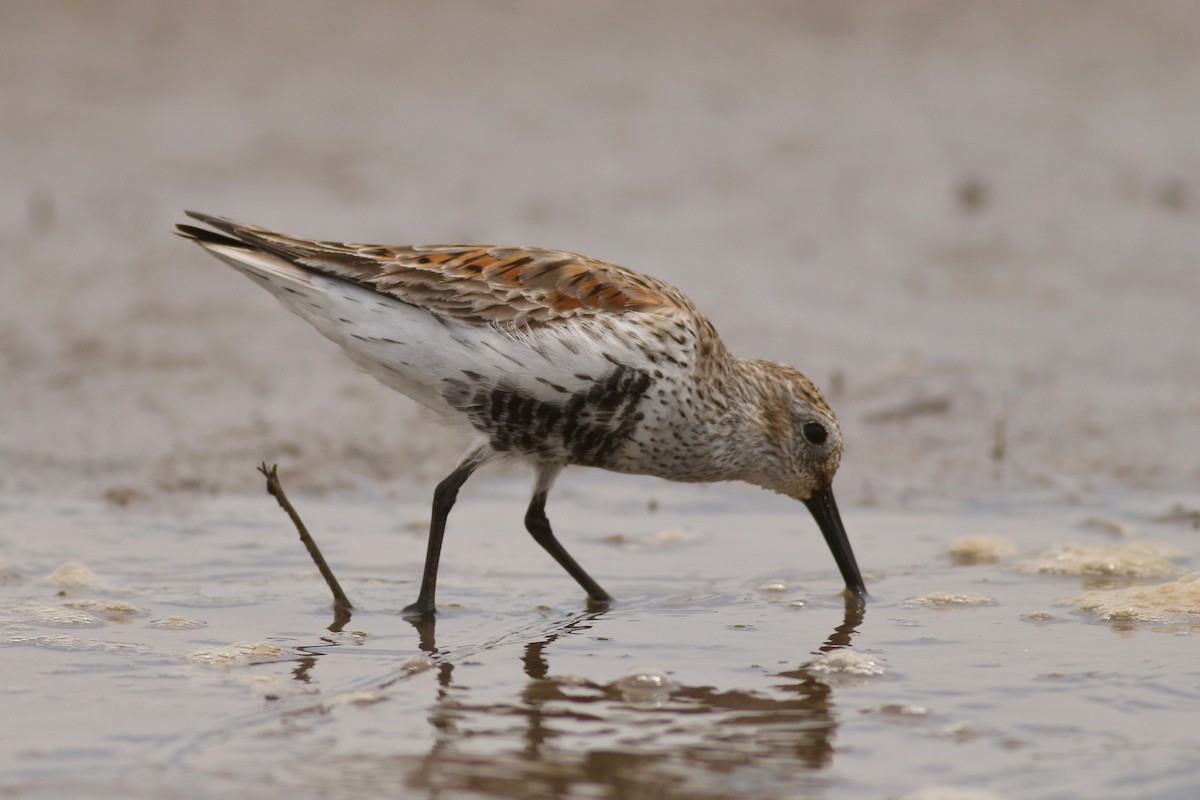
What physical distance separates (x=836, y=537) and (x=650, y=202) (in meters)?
5.72

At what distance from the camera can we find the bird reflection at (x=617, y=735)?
15.0ft

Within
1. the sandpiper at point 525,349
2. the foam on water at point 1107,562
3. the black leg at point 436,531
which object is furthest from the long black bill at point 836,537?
the black leg at point 436,531

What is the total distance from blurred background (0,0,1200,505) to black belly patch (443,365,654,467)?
219cm

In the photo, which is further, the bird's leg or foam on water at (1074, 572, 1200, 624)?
the bird's leg

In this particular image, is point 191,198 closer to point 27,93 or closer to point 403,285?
point 27,93

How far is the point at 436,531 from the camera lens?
6832 mm

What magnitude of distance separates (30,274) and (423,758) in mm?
7562

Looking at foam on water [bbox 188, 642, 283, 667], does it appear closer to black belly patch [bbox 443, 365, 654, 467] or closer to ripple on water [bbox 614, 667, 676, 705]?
ripple on water [bbox 614, 667, 676, 705]

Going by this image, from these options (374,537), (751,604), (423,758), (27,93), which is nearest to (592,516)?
(374,537)

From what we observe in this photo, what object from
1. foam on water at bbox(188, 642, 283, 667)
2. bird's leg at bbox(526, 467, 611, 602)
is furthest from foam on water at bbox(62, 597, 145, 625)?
bird's leg at bbox(526, 467, 611, 602)

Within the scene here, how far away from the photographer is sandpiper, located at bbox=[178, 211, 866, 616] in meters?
6.61

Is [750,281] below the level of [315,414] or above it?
above

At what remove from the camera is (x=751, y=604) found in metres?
6.71

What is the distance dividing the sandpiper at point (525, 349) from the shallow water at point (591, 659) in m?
0.48
